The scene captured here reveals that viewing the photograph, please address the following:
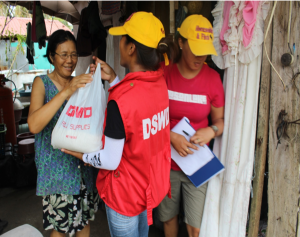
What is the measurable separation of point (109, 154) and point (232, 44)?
1263 mm

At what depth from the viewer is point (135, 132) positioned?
46.2 inches

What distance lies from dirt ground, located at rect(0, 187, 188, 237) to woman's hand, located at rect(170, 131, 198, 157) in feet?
4.26

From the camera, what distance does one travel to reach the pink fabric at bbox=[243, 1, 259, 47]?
1.57 meters

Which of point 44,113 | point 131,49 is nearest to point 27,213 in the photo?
point 44,113

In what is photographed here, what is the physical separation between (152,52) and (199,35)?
1.84 feet

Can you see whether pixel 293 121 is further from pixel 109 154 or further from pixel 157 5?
pixel 157 5

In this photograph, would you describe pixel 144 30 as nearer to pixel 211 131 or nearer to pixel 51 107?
pixel 51 107

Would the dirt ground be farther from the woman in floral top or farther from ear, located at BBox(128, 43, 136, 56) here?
ear, located at BBox(128, 43, 136, 56)

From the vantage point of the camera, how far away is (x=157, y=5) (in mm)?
2988

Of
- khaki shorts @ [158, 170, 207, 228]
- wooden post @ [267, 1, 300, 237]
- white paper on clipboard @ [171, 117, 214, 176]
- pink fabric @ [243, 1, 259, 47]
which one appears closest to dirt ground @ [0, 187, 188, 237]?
khaki shorts @ [158, 170, 207, 228]

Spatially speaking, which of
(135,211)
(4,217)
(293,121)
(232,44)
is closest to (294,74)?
(293,121)

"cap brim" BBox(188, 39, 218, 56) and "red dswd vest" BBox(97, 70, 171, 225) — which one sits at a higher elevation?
"cap brim" BBox(188, 39, 218, 56)

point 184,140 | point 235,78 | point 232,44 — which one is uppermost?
point 232,44

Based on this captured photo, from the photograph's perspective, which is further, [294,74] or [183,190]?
[183,190]
